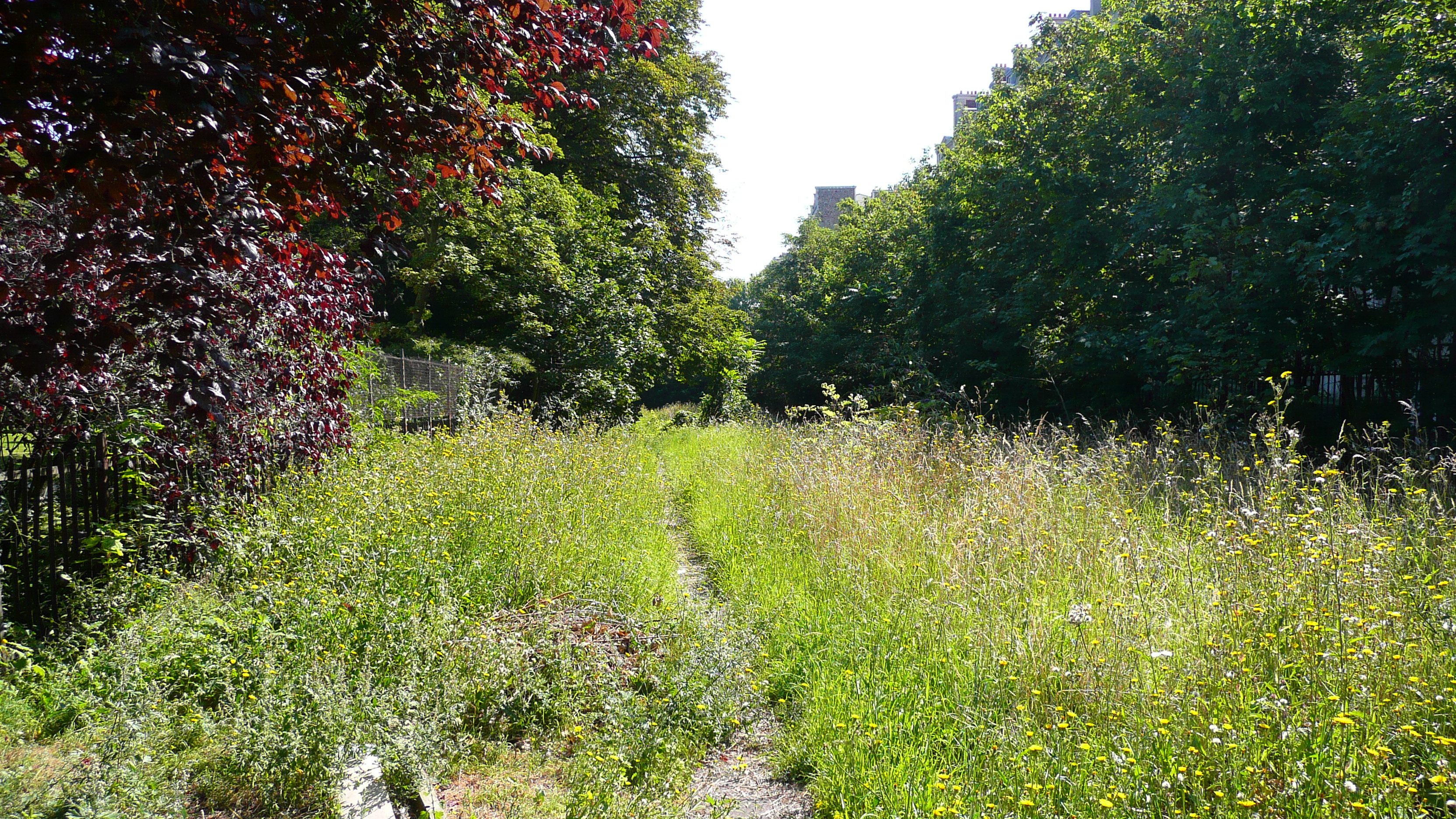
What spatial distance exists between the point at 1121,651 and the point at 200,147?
14.0ft

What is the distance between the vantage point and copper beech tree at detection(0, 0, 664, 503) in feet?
8.75

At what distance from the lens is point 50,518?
16.2 feet

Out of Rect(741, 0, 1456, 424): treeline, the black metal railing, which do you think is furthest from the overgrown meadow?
Rect(741, 0, 1456, 424): treeline

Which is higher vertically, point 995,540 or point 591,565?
point 995,540

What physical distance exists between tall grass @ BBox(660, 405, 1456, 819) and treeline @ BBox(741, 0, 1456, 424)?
221 inches

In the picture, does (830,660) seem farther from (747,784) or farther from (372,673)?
(372,673)

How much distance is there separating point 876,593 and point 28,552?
5.43 m

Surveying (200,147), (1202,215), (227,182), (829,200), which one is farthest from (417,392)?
(829,200)

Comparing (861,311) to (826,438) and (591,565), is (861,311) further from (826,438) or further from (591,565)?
(591,565)

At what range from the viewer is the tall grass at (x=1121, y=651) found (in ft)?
9.10

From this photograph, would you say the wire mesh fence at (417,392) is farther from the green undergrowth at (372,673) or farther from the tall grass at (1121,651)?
the tall grass at (1121,651)

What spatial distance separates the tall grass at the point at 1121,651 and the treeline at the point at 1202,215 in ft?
18.5

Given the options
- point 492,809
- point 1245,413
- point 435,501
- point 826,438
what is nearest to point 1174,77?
point 1245,413

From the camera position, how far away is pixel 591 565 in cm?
623
